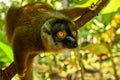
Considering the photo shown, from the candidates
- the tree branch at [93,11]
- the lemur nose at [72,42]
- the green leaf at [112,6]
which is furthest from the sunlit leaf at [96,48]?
the lemur nose at [72,42]

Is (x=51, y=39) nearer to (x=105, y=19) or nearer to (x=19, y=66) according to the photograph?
(x=19, y=66)

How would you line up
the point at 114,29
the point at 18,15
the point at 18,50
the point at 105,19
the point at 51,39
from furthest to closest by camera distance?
1. the point at 114,29
2. the point at 105,19
3. the point at 18,15
4. the point at 18,50
5. the point at 51,39

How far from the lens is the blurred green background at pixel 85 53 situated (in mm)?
2590

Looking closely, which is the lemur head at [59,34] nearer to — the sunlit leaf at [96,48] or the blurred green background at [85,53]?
the blurred green background at [85,53]

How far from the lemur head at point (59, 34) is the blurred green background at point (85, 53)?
285 mm

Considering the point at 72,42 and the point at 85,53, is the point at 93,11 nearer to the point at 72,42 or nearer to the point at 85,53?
the point at 72,42

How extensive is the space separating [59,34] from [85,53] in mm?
1087

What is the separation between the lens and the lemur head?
1.98 meters

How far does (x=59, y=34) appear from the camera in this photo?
2023 mm

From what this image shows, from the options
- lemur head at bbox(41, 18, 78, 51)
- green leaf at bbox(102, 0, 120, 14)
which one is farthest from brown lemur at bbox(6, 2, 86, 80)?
green leaf at bbox(102, 0, 120, 14)

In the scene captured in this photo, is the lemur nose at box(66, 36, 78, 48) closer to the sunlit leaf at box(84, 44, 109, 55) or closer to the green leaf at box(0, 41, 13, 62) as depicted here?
the green leaf at box(0, 41, 13, 62)

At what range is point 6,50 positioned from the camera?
230 cm

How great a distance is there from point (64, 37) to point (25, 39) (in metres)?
0.45

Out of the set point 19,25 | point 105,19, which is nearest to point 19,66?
point 19,25
